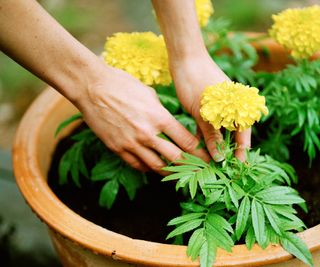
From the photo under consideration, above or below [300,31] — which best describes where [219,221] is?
below

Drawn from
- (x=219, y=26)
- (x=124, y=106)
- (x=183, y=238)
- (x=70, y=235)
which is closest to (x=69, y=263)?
(x=70, y=235)

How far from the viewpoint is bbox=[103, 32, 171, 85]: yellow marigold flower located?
1.42 meters

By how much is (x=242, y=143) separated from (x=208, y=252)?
1.00 feet

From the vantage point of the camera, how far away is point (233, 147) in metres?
1.35

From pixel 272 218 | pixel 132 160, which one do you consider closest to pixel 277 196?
pixel 272 218

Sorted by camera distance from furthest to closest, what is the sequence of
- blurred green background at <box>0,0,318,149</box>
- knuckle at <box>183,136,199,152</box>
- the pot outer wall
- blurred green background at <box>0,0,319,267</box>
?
blurred green background at <box>0,0,318,149</box>
blurred green background at <box>0,0,319,267</box>
knuckle at <box>183,136,199,152</box>
the pot outer wall

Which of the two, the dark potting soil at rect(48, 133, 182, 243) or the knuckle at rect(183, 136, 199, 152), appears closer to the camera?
the knuckle at rect(183, 136, 199, 152)

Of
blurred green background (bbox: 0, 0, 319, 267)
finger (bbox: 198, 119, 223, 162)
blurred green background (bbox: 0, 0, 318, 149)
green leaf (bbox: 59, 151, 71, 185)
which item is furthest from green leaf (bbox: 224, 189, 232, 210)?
blurred green background (bbox: 0, 0, 318, 149)

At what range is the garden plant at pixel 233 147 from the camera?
1.18 meters

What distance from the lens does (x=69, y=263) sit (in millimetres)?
1453

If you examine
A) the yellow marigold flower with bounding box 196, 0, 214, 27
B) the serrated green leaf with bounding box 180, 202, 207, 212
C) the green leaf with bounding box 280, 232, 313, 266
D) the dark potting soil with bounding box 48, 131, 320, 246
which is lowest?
the dark potting soil with bounding box 48, 131, 320, 246

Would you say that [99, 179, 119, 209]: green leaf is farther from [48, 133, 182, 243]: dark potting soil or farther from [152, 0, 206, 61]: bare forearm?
[152, 0, 206, 61]: bare forearm

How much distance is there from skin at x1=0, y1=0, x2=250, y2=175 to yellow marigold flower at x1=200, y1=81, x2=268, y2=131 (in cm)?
15

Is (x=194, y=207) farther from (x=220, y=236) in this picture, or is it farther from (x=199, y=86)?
(x=199, y=86)
